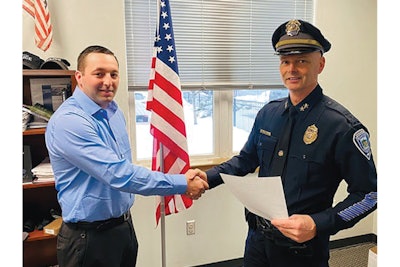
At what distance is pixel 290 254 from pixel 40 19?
198 centimetres

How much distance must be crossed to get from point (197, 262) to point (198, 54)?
1.73 metres

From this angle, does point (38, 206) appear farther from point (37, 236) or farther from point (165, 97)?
point (165, 97)

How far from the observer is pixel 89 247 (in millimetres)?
1559

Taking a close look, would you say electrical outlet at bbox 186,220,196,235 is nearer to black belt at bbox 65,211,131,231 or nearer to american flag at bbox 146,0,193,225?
american flag at bbox 146,0,193,225

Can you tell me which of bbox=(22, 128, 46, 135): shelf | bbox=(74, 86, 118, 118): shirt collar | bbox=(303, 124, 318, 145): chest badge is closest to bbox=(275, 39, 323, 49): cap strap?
bbox=(303, 124, 318, 145): chest badge

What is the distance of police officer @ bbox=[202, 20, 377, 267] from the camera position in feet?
3.94

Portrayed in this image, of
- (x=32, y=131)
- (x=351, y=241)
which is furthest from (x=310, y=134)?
(x=351, y=241)

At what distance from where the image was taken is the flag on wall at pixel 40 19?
2028mm

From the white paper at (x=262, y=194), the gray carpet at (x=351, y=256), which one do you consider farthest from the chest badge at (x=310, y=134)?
the gray carpet at (x=351, y=256)

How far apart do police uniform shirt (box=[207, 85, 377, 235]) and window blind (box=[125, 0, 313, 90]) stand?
4.12 feet

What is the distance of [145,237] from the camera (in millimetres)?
2557

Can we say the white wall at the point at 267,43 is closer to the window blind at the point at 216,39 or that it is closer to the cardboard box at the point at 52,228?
the window blind at the point at 216,39

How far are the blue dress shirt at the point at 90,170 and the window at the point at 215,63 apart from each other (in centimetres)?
94
